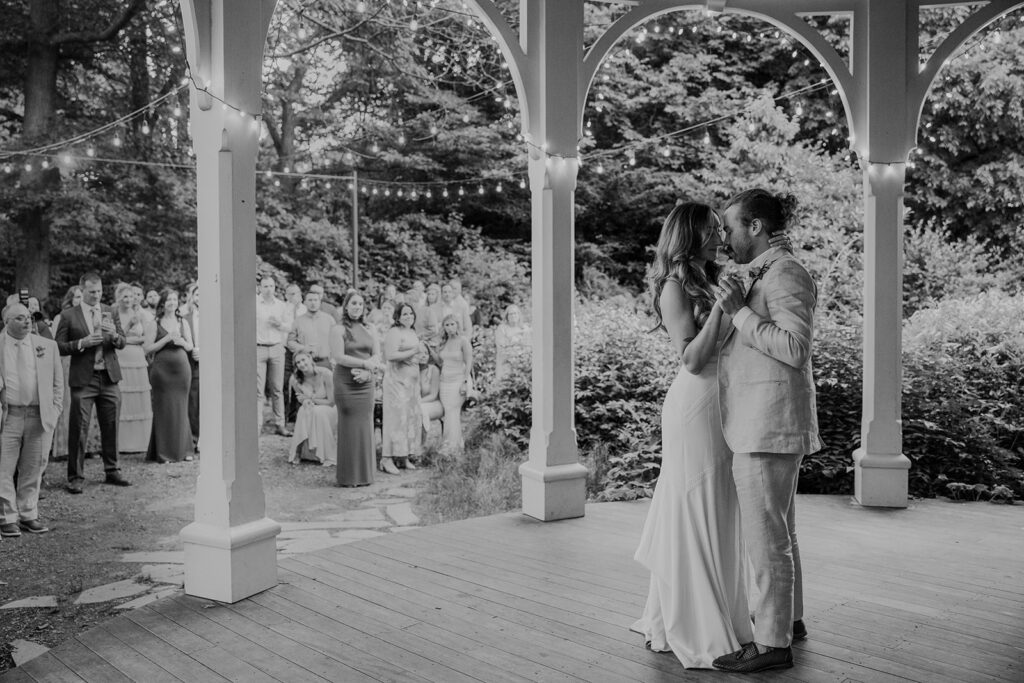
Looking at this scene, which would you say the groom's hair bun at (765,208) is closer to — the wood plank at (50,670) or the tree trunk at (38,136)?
the wood plank at (50,670)

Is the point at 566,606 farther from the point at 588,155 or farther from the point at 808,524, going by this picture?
the point at 588,155

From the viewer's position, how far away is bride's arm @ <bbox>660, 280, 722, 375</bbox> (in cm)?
295

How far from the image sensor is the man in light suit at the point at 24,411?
18.7 feet

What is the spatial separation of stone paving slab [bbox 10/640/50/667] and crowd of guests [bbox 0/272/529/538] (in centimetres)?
167

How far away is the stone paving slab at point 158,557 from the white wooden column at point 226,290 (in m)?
1.98

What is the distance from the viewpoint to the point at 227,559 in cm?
370

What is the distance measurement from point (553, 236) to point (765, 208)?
8.08ft

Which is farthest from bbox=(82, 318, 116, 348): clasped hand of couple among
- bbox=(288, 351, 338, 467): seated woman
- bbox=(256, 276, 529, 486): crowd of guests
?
bbox=(288, 351, 338, 467): seated woman

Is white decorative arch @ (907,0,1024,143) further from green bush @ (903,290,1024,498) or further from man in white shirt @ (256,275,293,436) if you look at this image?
man in white shirt @ (256,275,293,436)

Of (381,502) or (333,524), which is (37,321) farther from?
(381,502)

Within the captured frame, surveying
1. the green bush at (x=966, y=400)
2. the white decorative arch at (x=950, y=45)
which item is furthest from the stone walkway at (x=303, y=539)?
the white decorative arch at (x=950, y=45)

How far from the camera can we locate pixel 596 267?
16.0 m

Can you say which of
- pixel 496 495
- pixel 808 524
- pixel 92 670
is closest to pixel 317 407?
pixel 496 495

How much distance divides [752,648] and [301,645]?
1.65m
